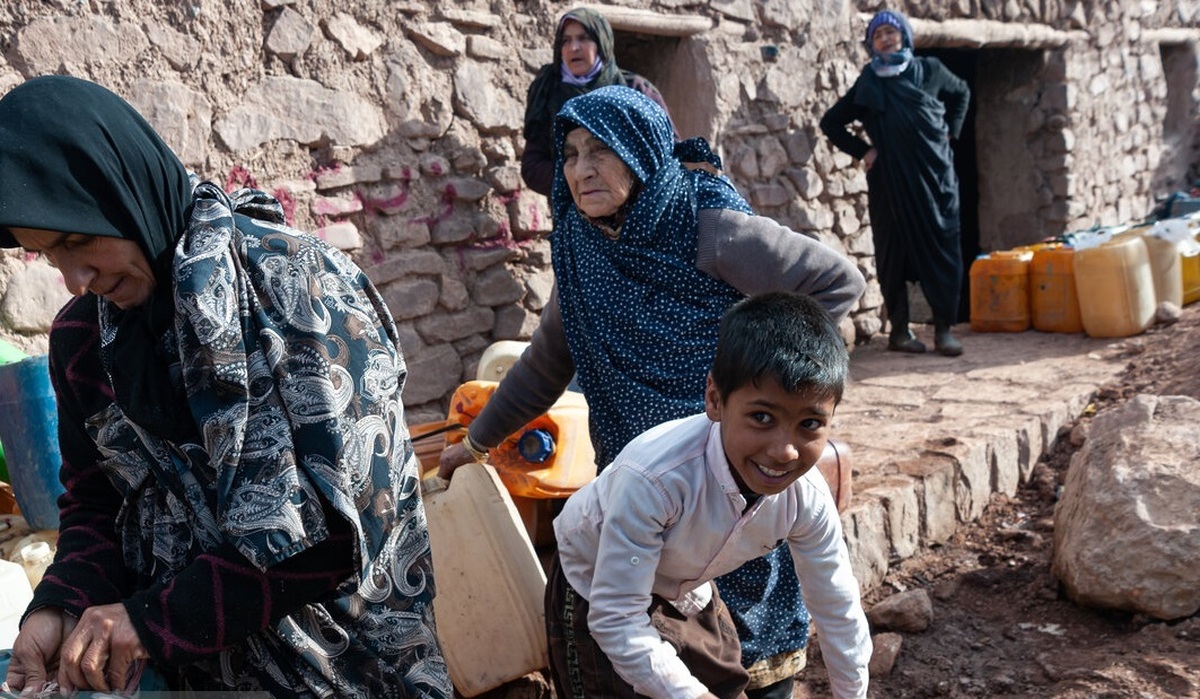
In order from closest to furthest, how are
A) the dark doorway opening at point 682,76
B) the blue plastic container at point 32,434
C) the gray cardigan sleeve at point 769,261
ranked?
the gray cardigan sleeve at point 769,261
the blue plastic container at point 32,434
the dark doorway opening at point 682,76

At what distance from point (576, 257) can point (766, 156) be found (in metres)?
3.67

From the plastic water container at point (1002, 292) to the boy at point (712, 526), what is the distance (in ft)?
17.3

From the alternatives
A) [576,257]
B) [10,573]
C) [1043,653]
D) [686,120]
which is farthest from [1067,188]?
[10,573]

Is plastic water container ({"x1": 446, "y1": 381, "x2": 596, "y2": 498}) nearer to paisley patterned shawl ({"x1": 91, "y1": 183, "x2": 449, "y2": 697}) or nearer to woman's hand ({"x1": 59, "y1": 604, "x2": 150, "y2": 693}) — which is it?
paisley patterned shawl ({"x1": 91, "y1": 183, "x2": 449, "y2": 697})

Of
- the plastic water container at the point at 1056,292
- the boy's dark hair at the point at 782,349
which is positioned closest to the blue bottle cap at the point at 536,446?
the boy's dark hair at the point at 782,349

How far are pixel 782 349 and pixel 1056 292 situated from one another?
549cm

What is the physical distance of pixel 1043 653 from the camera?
3.08 m

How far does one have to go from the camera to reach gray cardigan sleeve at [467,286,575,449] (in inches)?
96.6

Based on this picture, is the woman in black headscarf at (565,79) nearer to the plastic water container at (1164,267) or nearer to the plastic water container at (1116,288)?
the plastic water container at (1116,288)

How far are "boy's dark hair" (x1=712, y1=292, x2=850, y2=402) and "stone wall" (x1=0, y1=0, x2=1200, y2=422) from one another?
245 cm

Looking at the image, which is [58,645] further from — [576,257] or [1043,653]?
[1043,653]

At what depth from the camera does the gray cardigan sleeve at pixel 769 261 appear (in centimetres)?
221

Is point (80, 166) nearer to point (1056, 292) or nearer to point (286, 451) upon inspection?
point (286, 451)

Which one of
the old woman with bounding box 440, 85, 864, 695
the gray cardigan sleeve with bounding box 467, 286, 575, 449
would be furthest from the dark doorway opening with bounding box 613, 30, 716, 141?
the gray cardigan sleeve with bounding box 467, 286, 575, 449
